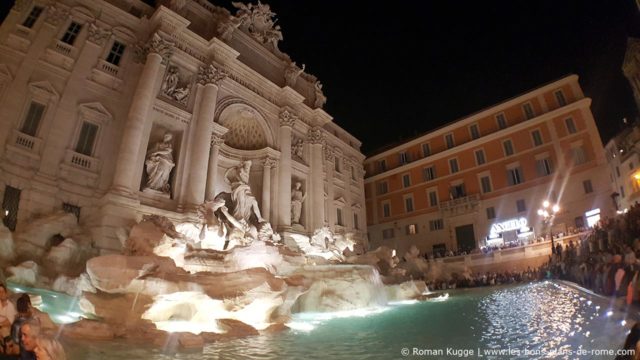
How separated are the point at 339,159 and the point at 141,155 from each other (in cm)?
1872

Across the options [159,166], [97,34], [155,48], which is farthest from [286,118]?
[97,34]

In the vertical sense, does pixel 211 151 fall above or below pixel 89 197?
above

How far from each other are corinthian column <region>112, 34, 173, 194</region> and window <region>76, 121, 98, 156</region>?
1.15m

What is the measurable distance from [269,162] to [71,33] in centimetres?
1087

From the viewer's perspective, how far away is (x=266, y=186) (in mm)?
19156

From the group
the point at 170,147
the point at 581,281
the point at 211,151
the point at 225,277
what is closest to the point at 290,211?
the point at 211,151

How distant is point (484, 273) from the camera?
22.7m

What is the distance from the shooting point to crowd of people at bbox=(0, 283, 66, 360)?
3113 mm

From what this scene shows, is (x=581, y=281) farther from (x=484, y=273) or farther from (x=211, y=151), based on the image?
(x=211, y=151)

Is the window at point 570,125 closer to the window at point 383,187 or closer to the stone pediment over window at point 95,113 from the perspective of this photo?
the window at point 383,187

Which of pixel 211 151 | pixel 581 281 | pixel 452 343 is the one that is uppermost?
pixel 211 151

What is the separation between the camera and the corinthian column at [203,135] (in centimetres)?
1445

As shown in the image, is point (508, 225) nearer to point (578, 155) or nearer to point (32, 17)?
point (578, 155)

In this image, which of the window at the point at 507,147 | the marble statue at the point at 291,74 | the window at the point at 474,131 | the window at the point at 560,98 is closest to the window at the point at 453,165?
the window at the point at 474,131
